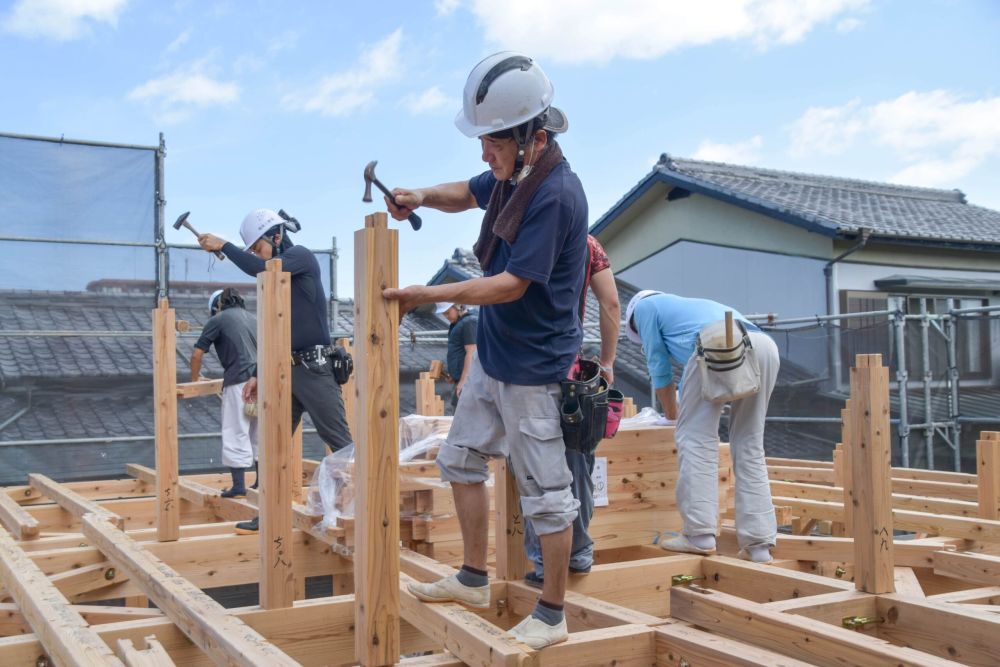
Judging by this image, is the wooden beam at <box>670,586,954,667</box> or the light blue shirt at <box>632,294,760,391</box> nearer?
the wooden beam at <box>670,586,954,667</box>

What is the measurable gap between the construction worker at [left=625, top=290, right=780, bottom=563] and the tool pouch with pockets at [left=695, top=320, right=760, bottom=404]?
0.9 inches

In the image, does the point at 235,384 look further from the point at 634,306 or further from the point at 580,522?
the point at 580,522

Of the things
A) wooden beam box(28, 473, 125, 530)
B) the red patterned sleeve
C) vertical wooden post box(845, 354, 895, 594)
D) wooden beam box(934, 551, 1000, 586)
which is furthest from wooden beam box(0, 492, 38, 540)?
wooden beam box(934, 551, 1000, 586)

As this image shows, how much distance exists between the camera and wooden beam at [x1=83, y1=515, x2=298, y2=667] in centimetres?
242

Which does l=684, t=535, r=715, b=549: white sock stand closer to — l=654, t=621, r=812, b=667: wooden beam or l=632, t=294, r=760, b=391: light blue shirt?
l=632, t=294, r=760, b=391: light blue shirt

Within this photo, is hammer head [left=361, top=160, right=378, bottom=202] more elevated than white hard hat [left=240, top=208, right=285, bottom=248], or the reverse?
white hard hat [left=240, top=208, right=285, bottom=248]

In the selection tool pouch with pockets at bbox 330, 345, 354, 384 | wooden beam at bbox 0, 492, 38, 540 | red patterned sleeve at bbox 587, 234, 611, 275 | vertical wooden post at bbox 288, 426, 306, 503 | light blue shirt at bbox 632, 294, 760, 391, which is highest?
red patterned sleeve at bbox 587, 234, 611, 275

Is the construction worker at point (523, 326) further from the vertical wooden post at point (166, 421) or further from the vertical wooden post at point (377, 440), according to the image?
the vertical wooden post at point (166, 421)

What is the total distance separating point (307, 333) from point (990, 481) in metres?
3.76

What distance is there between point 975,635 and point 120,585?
11.7 feet

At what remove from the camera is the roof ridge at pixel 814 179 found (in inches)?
576

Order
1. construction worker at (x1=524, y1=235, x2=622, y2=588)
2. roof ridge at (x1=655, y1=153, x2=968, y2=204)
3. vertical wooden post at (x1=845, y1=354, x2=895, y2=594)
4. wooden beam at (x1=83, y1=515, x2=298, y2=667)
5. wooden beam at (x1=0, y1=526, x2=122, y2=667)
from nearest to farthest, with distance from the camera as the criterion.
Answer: wooden beam at (x1=83, y1=515, x2=298, y2=667)
wooden beam at (x1=0, y1=526, x2=122, y2=667)
vertical wooden post at (x1=845, y1=354, x2=895, y2=594)
construction worker at (x1=524, y1=235, x2=622, y2=588)
roof ridge at (x1=655, y1=153, x2=968, y2=204)

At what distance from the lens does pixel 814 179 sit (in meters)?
15.7

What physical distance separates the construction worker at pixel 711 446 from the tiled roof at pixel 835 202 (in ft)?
24.3
